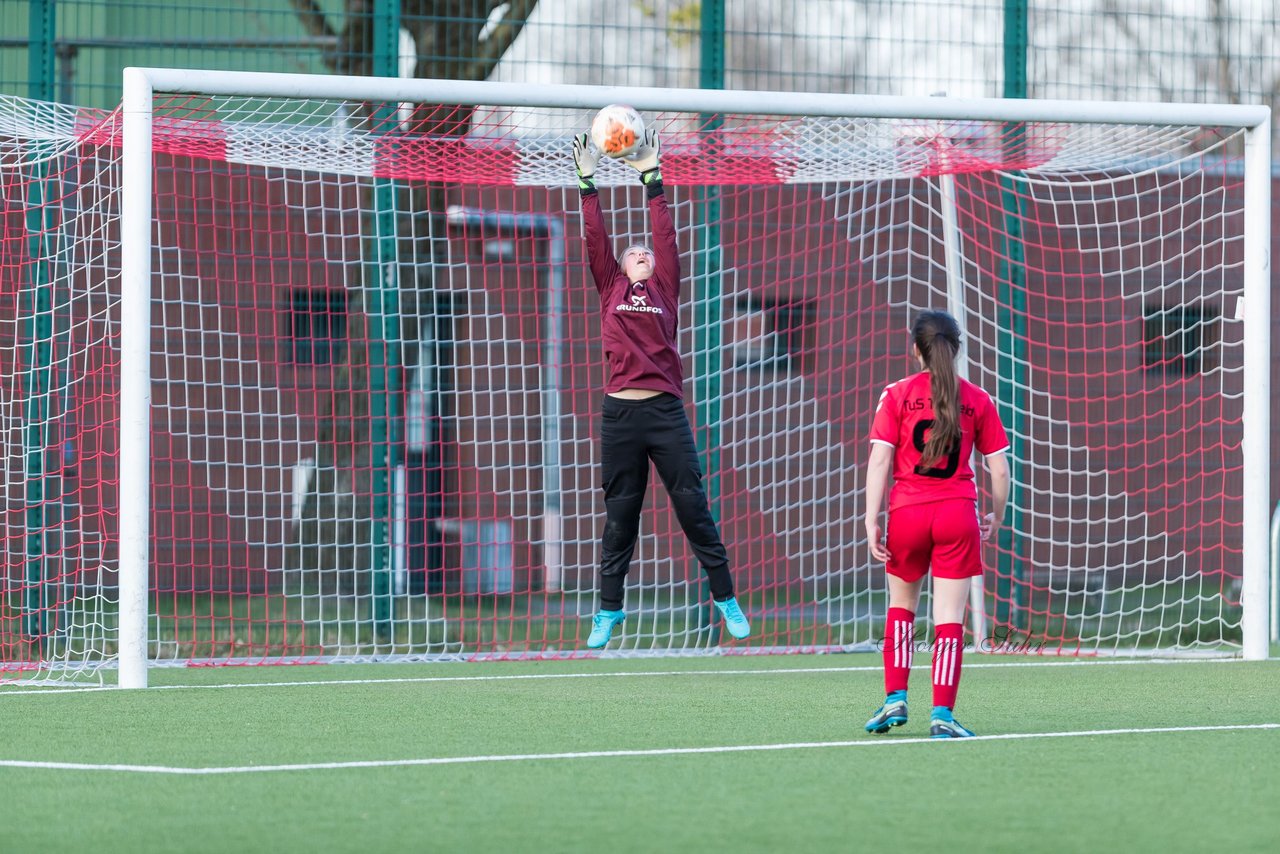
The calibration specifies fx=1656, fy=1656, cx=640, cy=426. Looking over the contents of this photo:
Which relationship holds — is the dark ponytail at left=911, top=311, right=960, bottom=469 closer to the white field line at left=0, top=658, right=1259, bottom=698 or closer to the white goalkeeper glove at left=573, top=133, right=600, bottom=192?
the white goalkeeper glove at left=573, top=133, right=600, bottom=192

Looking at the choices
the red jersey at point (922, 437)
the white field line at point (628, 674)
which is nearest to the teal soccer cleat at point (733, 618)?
the white field line at point (628, 674)

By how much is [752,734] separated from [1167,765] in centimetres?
155

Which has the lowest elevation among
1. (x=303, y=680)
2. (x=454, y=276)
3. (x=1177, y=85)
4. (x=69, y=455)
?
(x=303, y=680)

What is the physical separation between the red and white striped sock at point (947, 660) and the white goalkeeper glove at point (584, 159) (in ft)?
9.46

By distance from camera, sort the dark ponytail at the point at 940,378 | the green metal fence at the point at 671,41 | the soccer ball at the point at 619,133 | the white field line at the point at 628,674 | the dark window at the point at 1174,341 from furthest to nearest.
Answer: the dark window at the point at 1174,341
the green metal fence at the point at 671,41
the white field line at the point at 628,674
the soccer ball at the point at 619,133
the dark ponytail at the point at 940,378

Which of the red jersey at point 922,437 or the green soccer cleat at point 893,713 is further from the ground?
the red jersey at point 922,437

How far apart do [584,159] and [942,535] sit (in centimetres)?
280

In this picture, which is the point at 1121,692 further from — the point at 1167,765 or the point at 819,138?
the point at 819,138

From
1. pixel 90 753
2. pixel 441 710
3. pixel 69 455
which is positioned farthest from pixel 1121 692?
pixel 69 455

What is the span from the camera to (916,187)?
39.6 ft

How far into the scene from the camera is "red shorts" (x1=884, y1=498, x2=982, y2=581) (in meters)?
5.79

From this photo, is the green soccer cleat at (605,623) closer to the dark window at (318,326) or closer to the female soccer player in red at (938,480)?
the female soccer player in red at (938,480)

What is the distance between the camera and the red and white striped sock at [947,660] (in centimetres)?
584

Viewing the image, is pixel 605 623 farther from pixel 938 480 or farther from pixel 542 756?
pixel 938 480
